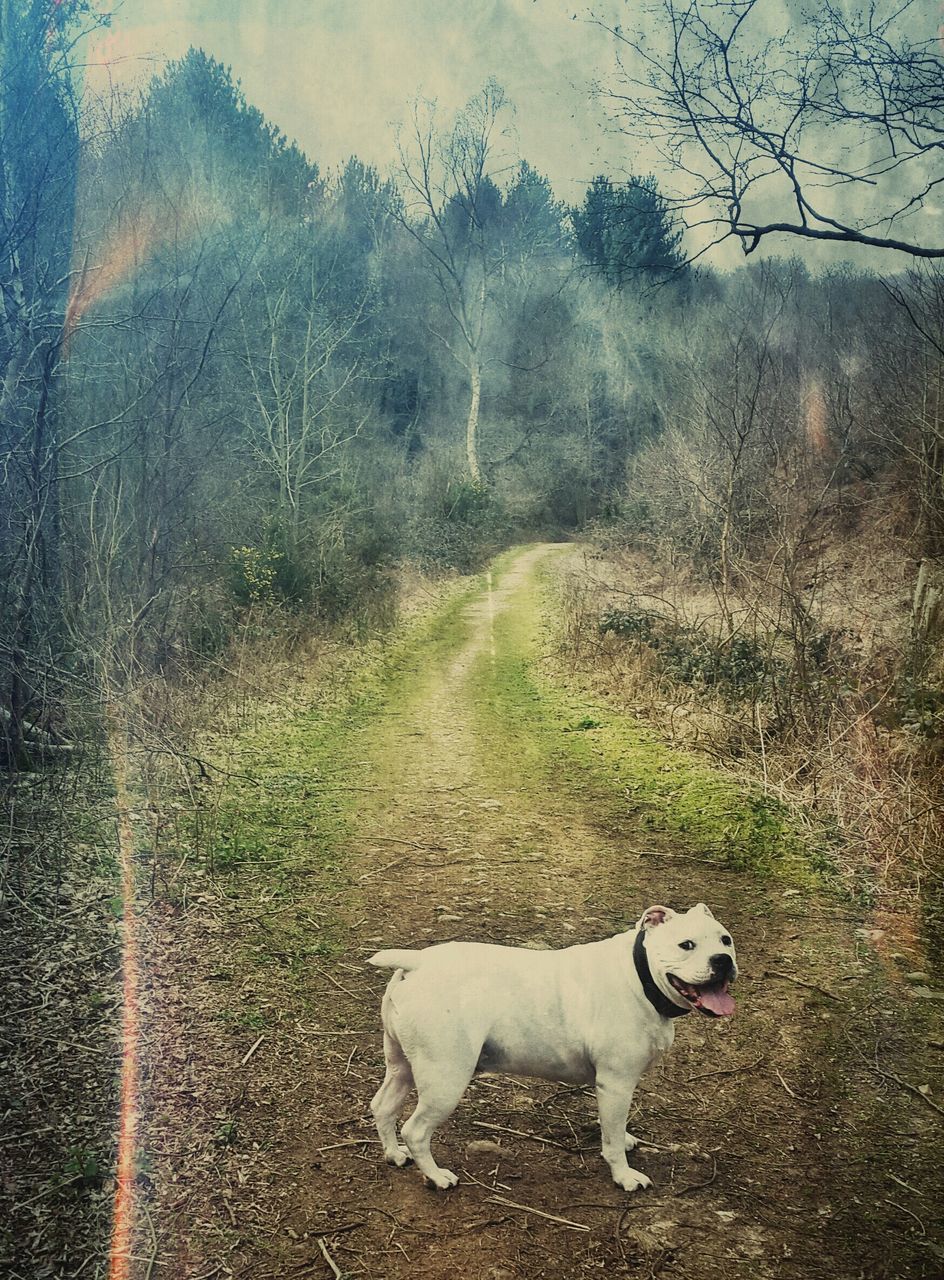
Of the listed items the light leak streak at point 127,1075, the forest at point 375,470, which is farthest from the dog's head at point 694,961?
the light leak streak at point 127,1075

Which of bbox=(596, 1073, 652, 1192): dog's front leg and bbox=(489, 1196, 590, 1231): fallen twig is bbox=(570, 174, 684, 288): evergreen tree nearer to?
bbox=(596, 1073, 652, 1192): dog's front leg

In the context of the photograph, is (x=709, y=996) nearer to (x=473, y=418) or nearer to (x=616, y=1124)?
(x=616, y=1124)

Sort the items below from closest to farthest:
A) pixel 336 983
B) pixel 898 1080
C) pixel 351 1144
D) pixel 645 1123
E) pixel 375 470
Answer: pixel 351 1144 → pixel 645 1123 → pixel 898 1080 → pixel 336 983 → pixel 375 470

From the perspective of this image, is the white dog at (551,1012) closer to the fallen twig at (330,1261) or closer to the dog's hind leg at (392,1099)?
the dog's hind leg at (392,1099)

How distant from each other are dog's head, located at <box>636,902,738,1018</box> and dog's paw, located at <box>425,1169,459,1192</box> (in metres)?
0.96

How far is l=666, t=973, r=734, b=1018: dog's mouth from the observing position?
2.69 metres

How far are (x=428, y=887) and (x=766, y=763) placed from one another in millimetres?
3109

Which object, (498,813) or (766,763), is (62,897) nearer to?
(498,813)

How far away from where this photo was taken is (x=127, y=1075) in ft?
12.2

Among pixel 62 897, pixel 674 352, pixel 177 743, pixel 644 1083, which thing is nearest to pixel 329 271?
pixel 674 352

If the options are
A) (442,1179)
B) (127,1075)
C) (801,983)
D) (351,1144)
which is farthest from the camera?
(801,983)

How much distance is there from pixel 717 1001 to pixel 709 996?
0.09ft

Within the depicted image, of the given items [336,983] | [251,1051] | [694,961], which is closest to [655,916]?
[694,961]

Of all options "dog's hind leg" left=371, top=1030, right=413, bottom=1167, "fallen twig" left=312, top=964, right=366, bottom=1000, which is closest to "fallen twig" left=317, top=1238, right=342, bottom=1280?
"dog's hind leg" left=371, top=1030, right=413, bottom=1167
